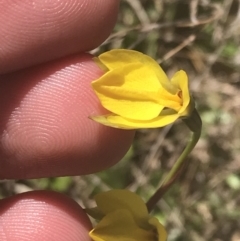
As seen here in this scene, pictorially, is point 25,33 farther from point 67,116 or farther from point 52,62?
point 67,116

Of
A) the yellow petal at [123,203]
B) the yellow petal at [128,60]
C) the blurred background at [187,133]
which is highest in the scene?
the yellow petal at [128,60]

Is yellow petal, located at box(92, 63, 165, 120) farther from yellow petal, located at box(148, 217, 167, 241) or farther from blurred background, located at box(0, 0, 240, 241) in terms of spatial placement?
blurred background, located at box(0, 0, 240, 241)

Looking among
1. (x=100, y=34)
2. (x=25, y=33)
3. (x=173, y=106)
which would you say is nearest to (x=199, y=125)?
(x=173, y=106)

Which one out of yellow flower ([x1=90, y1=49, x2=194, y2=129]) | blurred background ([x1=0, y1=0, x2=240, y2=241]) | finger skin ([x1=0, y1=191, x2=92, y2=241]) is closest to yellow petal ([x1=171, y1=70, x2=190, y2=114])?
yellow flower ([x1=90, y1=49, x2=194, y2=129])

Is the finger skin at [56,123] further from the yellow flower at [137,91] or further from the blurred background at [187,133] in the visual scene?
the blurred background at [187,133]

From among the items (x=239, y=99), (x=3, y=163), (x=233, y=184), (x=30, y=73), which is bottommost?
(x=233, y=184)

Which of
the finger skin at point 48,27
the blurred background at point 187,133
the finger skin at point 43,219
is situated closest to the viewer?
the finger skin at point 48,27

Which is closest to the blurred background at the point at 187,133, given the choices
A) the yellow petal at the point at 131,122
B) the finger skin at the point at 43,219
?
the finger skin at the point at 43,219
